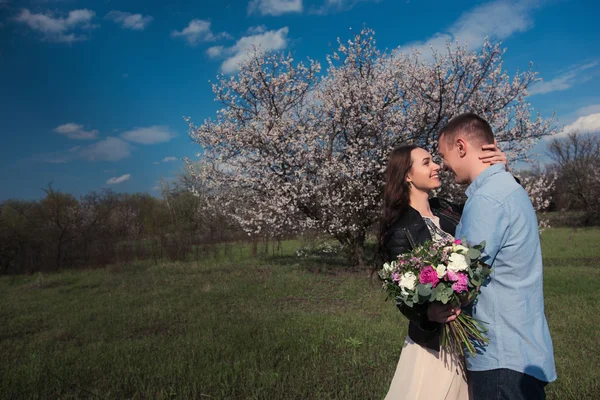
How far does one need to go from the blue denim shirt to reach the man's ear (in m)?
0.30

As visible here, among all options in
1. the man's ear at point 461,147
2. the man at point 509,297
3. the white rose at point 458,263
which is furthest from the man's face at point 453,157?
the white rose at point 458,263

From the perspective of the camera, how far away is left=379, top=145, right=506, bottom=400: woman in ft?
7.14

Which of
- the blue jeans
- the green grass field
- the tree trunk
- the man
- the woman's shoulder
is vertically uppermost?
the woman's shoulder

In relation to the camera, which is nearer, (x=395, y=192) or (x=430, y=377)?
(x=430, y=377)

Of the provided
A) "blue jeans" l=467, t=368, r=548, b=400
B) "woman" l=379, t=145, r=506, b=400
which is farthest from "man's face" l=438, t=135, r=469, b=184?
"blue jeans" l=467, t=368, r=548, b=400

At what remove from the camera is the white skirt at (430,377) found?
7.54ft

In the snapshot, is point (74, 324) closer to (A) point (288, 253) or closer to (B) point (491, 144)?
(B) point (491, 144)

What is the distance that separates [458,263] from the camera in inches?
71.4

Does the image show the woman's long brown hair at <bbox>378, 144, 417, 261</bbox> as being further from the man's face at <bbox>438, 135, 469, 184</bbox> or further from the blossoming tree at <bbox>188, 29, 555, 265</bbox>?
the blossoming tree at <bbox>188, 29, 555, 265</bbox>

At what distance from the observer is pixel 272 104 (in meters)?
14.1

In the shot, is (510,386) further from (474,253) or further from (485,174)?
(485,174)

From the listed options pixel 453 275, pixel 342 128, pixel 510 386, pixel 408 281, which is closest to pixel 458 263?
pixel 453 275

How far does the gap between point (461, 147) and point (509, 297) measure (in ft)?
2.68

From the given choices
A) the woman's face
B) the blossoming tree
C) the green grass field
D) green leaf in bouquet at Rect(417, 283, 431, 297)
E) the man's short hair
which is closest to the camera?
green leaf in bouquet at Rect(417, 283, 431, 297)
